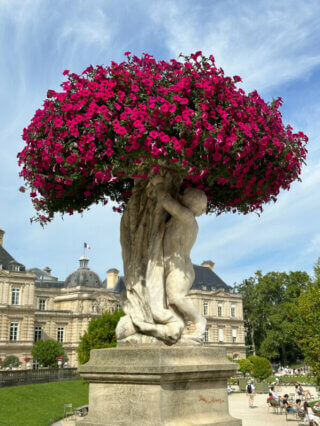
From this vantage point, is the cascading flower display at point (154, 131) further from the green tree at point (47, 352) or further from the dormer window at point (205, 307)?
the dormer window at point (205, 307)

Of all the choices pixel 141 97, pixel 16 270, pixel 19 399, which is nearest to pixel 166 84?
pixel 141 97

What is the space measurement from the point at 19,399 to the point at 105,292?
115 feet

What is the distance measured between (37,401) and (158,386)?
2106 centimetres

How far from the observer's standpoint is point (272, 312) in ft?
197

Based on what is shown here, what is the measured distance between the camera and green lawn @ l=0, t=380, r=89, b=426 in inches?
705

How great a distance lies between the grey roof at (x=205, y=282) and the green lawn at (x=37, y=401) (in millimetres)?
31535

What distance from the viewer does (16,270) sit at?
4741cm

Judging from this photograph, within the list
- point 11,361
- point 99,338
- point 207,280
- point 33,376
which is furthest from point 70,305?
point 99,338

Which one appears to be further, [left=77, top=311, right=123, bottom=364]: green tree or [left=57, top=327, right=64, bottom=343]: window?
[left=57, top=327, right=64, bottom=343]: window

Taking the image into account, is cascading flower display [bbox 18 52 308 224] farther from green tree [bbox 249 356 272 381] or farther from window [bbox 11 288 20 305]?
→ window [bbox 11 288 20 305]

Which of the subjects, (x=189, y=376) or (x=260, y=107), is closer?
(x=189, y=376)

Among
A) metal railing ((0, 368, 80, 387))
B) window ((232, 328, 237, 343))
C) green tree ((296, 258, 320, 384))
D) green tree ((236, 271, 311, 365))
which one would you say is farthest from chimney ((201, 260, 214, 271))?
green tree ((296, 258, 320, 384))

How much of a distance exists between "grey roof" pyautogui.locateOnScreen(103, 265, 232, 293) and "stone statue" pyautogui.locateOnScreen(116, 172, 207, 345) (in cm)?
5587

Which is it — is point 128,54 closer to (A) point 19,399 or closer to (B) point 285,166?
(B) point 285,166
